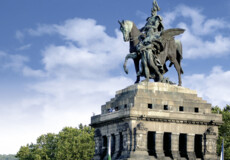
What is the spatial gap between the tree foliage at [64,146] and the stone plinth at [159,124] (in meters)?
38.9

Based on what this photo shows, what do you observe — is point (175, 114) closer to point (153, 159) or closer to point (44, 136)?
point (153, 159)

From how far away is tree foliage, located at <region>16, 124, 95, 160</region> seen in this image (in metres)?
98.0

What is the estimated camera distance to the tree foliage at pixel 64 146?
3858 inches

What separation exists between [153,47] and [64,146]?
43132 millimetres

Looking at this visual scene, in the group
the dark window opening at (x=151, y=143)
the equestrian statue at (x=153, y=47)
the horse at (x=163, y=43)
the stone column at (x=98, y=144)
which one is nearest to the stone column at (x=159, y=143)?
the dark window opening at (x=151, y=143)

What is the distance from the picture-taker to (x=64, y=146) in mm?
98812

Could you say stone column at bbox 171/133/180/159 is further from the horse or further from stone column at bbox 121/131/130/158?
the horse

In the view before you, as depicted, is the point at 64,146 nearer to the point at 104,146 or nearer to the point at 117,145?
the point at 104,146

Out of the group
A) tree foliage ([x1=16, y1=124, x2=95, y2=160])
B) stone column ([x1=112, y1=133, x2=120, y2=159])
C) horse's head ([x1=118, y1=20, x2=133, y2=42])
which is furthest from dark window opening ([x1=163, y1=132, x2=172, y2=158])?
tree foliage ([x1=16, y1=124, x2=95, y2=160])

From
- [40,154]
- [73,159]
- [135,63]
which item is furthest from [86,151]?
[135,63]

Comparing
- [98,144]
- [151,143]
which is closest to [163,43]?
[151,143]

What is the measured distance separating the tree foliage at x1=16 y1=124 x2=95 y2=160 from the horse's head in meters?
40.2

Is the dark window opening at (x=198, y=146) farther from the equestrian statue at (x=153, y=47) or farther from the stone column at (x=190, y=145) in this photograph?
the equestrian statue at (x=153, y=47)

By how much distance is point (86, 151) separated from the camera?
9781cm
